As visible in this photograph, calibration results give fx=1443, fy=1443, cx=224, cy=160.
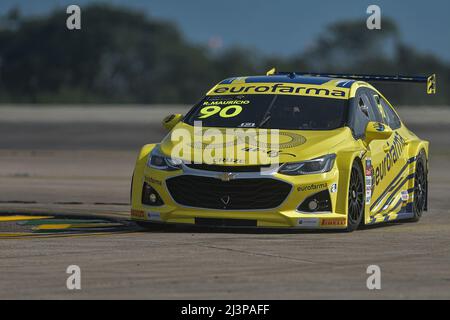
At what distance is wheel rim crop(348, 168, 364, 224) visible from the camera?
13.3 meters

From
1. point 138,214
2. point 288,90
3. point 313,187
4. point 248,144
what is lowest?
point 138,214

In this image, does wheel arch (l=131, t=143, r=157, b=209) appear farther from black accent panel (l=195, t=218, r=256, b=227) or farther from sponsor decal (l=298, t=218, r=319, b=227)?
sponsor decal (l=298, t=218, r=319, b=227)

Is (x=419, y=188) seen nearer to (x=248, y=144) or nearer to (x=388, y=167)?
(x=388, y=167)

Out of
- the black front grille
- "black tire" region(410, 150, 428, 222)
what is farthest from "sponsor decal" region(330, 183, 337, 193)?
"black tire" region(410, 150, 428, 222)

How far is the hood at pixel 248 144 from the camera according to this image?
12930 millimetres

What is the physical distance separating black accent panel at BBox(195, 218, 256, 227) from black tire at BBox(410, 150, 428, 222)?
9.43ft

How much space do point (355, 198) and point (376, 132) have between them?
72cm

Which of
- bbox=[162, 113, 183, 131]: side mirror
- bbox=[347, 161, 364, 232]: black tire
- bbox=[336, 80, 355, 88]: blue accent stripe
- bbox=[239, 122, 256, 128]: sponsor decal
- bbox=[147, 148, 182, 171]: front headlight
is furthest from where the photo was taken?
bbox=[336, 80, 355, 88]: blue accent stripe

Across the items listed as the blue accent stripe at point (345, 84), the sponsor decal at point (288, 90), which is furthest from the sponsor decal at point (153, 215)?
the blue accent stripe at point (345, 84)

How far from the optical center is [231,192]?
12938mm

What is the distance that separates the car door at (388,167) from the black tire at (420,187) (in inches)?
13.5

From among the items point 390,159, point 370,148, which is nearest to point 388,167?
point 390,159

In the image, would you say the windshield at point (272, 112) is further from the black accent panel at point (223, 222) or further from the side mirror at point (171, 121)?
the black accent panel at point (223, 222)

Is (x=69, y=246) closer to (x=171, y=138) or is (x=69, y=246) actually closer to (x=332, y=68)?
(x=171, y=138)
